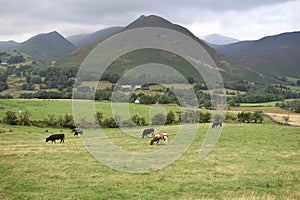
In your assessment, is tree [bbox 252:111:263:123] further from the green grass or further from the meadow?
the green grass

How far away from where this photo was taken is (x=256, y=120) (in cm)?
7050

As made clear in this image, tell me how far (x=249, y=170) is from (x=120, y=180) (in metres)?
8.33

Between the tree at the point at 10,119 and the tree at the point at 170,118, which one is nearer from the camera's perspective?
the tree at the point at 10,119

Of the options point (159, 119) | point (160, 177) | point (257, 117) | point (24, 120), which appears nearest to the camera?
point (160, 177)

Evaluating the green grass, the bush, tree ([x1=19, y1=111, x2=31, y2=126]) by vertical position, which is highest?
the green grass

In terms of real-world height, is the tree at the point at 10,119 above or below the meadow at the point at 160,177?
below

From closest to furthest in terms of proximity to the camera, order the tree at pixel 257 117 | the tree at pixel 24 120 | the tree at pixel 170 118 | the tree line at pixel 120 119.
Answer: the tree at pixel 24 120, the tree line at pixel 120 119, the tree at pixel 257 117, the tree at pixel 170 118

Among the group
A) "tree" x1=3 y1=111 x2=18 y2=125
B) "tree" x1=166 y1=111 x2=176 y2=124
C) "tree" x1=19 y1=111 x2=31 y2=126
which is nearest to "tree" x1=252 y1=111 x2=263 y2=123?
"tree" x1=166 y1=111 x2=176 y2=124

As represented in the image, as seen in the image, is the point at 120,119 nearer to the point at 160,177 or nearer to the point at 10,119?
the point at 10,119

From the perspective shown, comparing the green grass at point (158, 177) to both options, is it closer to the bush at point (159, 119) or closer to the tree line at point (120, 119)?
the tree line at point (120, 119)

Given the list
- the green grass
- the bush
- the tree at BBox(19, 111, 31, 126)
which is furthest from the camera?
the bush

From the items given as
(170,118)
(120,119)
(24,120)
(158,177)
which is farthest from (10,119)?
(158,177)

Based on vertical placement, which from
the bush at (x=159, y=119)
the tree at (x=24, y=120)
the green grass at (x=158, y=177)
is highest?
the green grass at (x=158, y=177)

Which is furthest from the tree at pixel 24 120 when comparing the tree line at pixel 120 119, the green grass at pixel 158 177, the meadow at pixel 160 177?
the meadow at pixel 160 177
